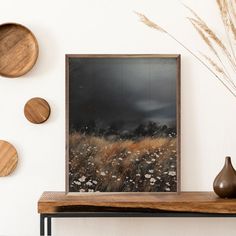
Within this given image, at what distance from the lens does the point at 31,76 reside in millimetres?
3422

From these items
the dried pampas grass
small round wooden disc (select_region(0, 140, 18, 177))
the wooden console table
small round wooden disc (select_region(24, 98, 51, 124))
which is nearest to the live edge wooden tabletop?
the wooden console table

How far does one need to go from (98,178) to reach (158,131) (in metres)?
0.44

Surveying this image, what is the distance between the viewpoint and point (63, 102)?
3.42 metres

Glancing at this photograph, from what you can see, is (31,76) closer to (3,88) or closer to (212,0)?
(3,88)

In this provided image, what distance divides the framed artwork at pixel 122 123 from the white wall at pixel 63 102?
2.4 inches

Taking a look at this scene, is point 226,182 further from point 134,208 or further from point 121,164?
point 121,164

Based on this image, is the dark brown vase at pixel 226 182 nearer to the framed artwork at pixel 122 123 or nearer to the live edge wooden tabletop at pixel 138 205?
the live edge wooden tabletop at pixel 138 205

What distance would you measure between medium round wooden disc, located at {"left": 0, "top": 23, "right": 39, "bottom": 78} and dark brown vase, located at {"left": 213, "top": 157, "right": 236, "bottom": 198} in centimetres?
124

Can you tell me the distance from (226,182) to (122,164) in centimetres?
62

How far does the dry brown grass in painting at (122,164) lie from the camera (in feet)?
11.1

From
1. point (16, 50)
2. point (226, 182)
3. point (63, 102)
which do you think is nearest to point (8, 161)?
point (63, 102)

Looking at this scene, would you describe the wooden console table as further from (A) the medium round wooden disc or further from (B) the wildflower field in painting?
(A) the medium round wooden disc

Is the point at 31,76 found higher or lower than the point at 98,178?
higher

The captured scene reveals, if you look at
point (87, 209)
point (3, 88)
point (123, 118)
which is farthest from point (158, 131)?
point (3, 88)
